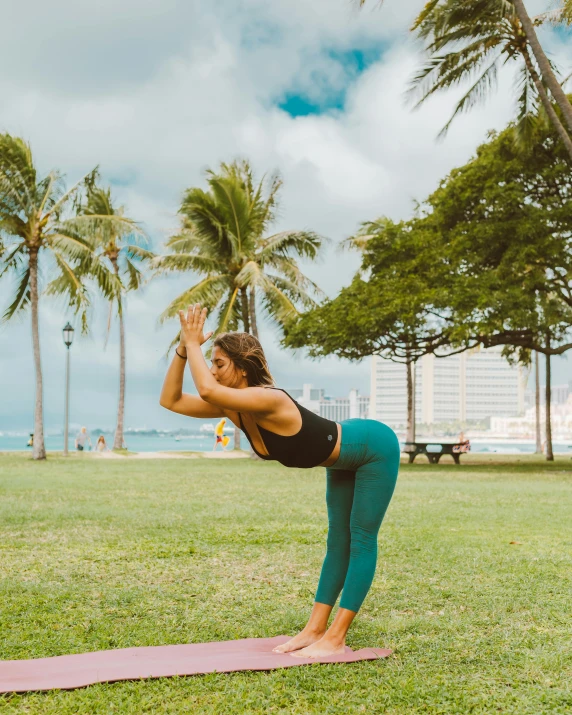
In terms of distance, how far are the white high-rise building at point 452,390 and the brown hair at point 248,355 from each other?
163 meters

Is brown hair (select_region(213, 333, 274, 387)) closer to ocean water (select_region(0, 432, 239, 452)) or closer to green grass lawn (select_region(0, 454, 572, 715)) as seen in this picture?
green grass lawn (select_region(0, 454, 572, 715))

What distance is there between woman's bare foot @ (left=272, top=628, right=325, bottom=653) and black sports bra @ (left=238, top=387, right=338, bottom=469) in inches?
37.3

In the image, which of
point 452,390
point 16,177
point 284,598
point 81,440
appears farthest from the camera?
point 452,390

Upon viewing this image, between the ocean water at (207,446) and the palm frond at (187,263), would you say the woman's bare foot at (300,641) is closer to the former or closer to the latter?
the palm frond at (187,263)

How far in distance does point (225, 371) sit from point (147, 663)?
147cm

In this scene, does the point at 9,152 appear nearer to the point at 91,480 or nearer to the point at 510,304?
the point at 91,480

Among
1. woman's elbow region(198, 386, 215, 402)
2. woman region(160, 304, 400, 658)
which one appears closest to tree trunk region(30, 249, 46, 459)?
woman region(160, 304, 400, 658)

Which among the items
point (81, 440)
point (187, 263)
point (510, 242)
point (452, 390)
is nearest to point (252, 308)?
point (187, 263)

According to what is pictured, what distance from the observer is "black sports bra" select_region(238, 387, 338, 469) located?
11.9 ft

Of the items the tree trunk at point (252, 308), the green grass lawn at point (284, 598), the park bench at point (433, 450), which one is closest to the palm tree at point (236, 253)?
the tree trunk at point (252, 308)

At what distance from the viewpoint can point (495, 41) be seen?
55.8ft

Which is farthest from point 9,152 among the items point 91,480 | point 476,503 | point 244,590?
point 244,590

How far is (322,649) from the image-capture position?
3734 millimetres

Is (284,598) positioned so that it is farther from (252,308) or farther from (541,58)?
(252,308)
